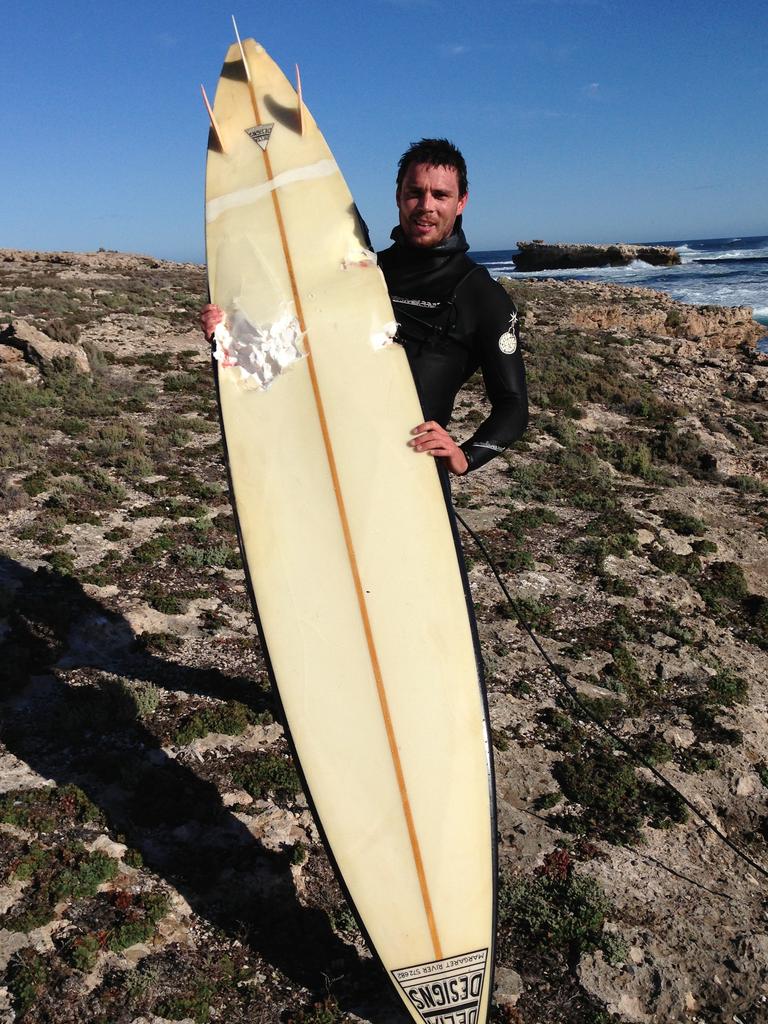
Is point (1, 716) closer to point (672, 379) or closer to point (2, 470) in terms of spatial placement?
point (2, 470)

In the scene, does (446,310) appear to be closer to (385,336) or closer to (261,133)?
(385,336)

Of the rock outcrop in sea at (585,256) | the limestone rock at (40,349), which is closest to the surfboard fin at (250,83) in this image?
the limestone rock at (40,349)

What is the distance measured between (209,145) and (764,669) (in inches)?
294

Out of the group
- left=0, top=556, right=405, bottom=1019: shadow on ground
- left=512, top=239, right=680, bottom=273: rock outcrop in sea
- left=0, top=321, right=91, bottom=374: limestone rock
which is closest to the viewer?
left=0, top=556, right=405, bottom=1019: shadow on ground

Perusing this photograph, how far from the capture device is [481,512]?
11445mm

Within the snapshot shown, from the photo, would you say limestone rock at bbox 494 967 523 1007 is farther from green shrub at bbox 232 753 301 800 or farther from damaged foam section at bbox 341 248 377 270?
damaged foam section at bbox 341 248 377 270

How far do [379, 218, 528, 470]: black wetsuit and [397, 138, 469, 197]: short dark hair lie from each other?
1.19 ft

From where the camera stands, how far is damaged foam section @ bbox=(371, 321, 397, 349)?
408 cm

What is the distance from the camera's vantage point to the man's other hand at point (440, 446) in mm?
3838

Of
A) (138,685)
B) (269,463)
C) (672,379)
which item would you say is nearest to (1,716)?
(138,685)

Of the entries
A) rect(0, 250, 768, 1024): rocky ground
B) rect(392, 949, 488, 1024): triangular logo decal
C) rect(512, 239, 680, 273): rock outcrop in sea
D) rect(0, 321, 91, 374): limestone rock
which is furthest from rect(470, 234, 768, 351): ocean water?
rect(392, 949, 488, 1024): triangular logo decal

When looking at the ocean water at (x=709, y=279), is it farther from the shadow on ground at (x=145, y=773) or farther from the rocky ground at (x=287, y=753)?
the shadow on ground at (x=145, y=773)

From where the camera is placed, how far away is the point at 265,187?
456 cm

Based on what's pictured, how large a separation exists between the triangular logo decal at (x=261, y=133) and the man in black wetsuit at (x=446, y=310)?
1.20 m
